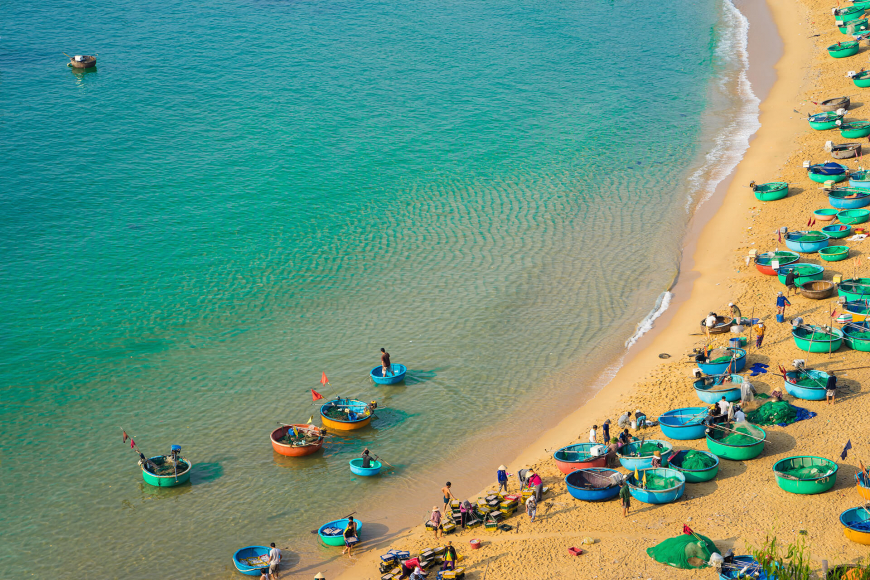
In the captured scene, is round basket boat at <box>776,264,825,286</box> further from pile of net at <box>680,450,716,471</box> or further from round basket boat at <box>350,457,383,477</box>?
round basket boat at <box>350,457,383,477</box>

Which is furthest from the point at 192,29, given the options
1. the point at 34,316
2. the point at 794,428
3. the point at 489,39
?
the point at 794,428

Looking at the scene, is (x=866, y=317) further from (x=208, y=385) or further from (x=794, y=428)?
(x=208, y=385)

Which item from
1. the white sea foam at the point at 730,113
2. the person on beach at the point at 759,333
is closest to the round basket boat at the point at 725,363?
the person on beach at the point at 759,333

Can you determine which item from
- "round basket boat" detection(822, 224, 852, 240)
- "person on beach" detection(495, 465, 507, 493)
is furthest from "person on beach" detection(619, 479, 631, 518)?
"round basket boat" detection(822, 224, 852, 240)

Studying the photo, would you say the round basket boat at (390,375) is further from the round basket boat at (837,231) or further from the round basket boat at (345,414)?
the round basket boat at (837,231)

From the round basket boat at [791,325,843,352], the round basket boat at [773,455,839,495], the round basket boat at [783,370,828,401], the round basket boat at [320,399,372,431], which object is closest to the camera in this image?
the round basket boat at [773,455,839,495]

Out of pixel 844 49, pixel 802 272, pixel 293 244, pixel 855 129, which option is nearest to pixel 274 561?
pixel 293 244
